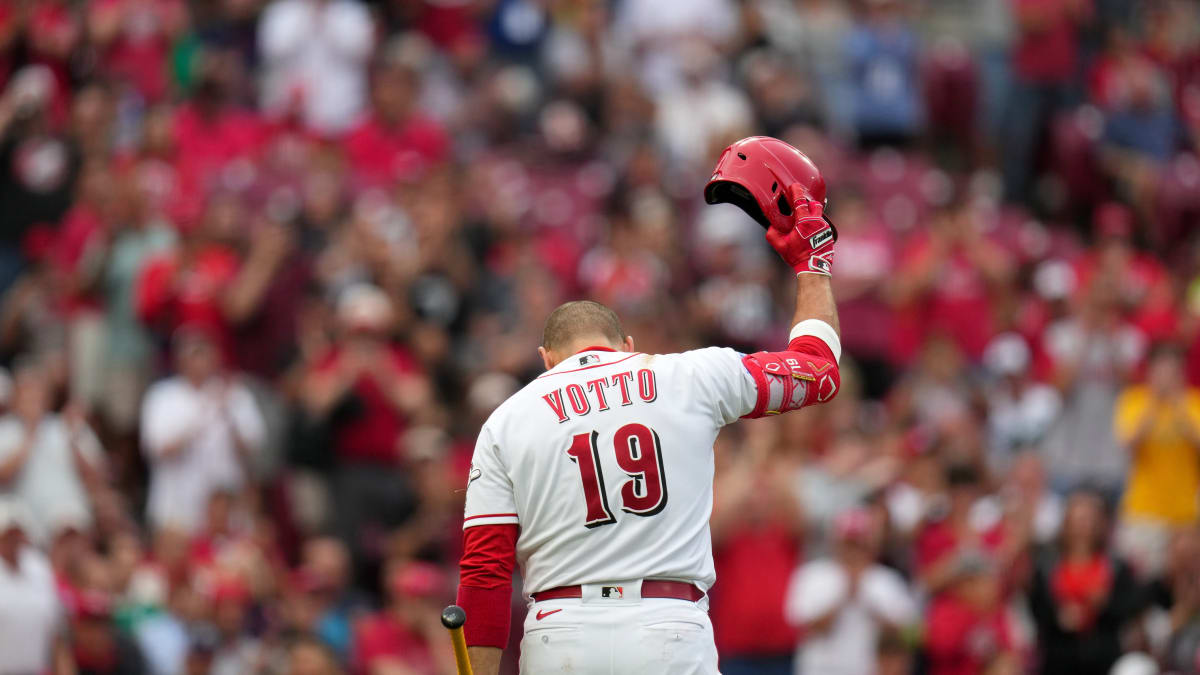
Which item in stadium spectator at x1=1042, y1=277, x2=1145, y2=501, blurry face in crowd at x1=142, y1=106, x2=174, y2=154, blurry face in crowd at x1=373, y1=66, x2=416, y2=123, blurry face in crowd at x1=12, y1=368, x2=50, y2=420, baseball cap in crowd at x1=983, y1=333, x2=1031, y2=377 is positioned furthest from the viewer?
blurry face in crowd at x1=373, y1=66, x2=416, y2=123

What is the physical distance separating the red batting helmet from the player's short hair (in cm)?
69

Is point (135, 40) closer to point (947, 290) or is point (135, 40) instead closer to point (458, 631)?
point (947, 290)

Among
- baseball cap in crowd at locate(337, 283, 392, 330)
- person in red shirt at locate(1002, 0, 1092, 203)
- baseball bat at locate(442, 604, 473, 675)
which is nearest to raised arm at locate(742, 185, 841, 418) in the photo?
baseball bat at locate(442, 604, 473, 675)

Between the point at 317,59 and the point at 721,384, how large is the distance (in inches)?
464

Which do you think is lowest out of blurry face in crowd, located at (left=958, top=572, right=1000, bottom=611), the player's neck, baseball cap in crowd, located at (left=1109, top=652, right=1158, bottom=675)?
baseball cap in crowd, located at (left=1109, top=652, right=1158, bottom=675)

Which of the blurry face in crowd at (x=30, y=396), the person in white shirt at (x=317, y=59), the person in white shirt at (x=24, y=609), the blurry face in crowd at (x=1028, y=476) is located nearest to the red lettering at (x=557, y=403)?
the person in white shirt at (x=24, y=609)

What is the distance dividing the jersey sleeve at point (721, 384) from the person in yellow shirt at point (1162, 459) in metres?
7.92

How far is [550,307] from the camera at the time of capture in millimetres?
14656

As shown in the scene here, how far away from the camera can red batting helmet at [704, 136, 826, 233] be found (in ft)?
23.2

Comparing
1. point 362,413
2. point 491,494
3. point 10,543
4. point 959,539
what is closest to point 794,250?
point 491,494

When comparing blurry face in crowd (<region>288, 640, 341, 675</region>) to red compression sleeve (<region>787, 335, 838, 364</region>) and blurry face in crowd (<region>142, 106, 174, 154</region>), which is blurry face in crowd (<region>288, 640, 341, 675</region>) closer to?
red compression sleeve (<region>787, 335, 838, 364</region>)

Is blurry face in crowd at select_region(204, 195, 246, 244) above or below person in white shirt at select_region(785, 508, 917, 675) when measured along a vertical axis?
above

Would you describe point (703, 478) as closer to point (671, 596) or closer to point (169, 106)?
point (671, 596)

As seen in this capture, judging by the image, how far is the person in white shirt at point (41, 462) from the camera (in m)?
12.3
